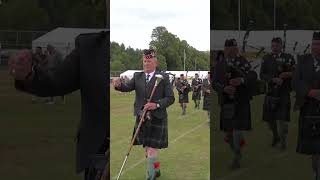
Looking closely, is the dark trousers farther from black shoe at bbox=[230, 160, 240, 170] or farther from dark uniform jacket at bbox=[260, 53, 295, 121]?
dark uniform jacket at bbox=[260, 53, 295, 121]

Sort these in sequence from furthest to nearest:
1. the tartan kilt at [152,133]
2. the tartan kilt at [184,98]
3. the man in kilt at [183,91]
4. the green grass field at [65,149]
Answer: the tartan kilt at [184,98]
the man in kilt at [183,91]
the tartan kilt at [152,133]
the green grass field at [65,149]

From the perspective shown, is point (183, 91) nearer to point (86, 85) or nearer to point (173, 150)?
point (173, 150)

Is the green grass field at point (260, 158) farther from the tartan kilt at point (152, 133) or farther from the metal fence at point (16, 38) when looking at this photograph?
the metal fence at point (16, 38)

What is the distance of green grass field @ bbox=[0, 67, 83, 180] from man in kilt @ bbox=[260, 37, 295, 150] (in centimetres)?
112

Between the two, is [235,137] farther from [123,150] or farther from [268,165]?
[123,150]

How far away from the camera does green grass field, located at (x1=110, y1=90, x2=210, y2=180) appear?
3891 millimetres

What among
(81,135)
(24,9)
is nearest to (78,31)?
(24,9)

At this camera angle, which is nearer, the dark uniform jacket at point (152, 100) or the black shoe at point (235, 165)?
the black shoe at point (235, 165)

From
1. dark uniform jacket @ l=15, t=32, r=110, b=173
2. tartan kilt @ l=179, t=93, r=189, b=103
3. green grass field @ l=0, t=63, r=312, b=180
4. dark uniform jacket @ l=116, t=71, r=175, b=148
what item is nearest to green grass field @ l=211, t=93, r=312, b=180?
green grass field @ l=0, t=63, r=312, b=180

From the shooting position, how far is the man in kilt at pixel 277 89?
2812 millimetres

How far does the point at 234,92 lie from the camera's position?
2939 mm

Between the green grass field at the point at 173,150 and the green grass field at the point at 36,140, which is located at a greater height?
the green grass field at the point at 36,140

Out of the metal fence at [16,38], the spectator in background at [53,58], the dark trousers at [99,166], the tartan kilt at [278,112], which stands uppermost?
the metal fence at [16,38]

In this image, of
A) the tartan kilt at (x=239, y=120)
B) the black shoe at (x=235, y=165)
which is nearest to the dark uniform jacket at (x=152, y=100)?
the tartan kilt at (x=239, y=120)
